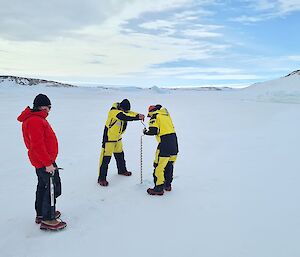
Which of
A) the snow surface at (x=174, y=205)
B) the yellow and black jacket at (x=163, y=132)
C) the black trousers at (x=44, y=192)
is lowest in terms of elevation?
the snow surface at (x=174, y=205)

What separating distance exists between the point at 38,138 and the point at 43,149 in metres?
0.15

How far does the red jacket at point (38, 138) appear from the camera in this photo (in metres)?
3.69

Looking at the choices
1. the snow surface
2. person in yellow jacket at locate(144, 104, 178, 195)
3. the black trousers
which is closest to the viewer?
the snow surface

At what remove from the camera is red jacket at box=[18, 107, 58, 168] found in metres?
3.69

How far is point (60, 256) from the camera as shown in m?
3.42

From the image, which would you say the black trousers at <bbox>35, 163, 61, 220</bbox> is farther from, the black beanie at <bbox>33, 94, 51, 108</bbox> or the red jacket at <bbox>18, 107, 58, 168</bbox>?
the black beanie at <bbox>33, 94, 51, 108</bbox>

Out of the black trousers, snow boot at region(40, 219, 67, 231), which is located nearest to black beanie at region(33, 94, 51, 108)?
the black trousers

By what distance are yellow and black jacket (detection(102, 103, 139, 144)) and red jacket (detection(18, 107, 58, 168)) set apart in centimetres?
178

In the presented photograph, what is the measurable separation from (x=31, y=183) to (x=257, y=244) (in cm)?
393

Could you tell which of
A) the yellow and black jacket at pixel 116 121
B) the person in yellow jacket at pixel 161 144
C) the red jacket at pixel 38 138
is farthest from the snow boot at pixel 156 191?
the red jacket at pixel 38 138

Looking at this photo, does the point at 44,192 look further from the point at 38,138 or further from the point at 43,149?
the point at 38,138

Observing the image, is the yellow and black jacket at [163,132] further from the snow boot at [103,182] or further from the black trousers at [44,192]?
the black trousers at [44,192]

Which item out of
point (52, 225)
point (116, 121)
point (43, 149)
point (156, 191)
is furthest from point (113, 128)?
point (52, 225)

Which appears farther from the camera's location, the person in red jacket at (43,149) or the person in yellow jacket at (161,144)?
the person in yellow jacket at (161,144)
